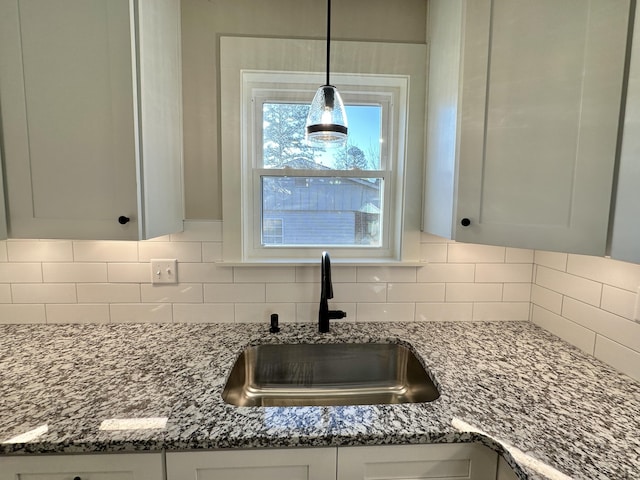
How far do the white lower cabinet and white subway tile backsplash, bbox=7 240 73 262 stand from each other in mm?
1044

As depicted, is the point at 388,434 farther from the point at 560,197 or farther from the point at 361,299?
the point at 560,197

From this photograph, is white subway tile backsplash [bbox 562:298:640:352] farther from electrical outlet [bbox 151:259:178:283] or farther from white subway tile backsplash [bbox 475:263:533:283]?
electrical outlet [bbox 151:259:178:283]

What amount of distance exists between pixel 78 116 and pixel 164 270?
664 millimetres

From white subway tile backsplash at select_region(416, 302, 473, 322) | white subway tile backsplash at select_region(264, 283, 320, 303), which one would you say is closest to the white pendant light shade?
white subway tile backsplash at select_region(264, 283, 320, 303)

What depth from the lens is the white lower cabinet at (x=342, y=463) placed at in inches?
30.4

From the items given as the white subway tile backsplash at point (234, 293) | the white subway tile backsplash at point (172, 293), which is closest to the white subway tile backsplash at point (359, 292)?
the white subway tile backsplash at point (234, 293)

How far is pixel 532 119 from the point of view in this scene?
37.8 inches

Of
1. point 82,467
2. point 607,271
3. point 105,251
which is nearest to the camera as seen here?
point 82,467

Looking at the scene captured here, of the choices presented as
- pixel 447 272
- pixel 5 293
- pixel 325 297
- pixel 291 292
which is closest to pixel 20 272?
pixel 5 293

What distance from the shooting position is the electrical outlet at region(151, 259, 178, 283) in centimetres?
137

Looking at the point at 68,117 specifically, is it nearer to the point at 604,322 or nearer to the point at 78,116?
the point at 78,116

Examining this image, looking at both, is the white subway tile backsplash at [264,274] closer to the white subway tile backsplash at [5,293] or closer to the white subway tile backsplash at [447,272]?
the white subway tile backsplash at [447,272]

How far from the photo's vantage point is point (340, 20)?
4.42 ft

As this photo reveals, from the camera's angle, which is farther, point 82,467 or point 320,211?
point 320,211
